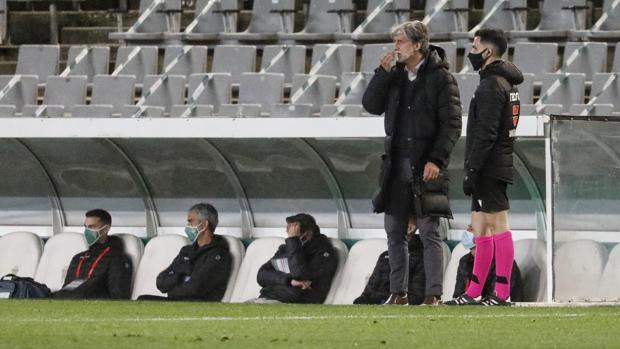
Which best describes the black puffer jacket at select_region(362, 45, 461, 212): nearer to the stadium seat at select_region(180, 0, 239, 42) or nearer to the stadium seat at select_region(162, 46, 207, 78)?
the stadium seat at select_region(162, 46, 207, 78)

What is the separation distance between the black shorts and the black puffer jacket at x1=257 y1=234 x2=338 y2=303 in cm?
249

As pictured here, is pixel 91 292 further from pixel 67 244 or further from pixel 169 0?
pixel 169 0

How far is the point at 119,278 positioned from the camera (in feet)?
42.8

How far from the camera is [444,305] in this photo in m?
9.71

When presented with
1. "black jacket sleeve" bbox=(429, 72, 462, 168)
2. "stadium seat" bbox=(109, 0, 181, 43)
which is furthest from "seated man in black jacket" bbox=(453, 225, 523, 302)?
"stadium seat" bbox=(109, 0, 181, 43)

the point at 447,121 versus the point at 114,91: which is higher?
the point at 447,121

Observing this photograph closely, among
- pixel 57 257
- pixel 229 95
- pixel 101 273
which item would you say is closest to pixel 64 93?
pixel 229 95

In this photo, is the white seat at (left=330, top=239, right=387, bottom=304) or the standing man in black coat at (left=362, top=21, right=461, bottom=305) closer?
the standing man in black coat at (left=362, top=21, right=461, bottom=305)

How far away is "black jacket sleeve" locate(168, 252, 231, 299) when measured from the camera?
40.2 feet

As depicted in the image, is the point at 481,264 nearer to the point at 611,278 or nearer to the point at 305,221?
the point at 611,278

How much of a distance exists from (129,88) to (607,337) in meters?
11.3

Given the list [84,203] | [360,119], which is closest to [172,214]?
[84,203]

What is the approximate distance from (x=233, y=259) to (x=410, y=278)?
6.83ft

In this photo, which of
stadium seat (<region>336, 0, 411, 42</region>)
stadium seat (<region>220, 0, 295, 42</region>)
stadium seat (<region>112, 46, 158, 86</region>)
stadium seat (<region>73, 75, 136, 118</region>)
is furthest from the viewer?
stadium seat (<region>220, 0, 295, 42</region>)
